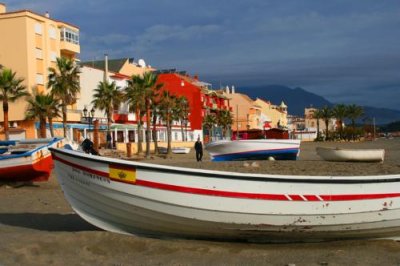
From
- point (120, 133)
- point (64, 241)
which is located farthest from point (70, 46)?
point (64, 241)

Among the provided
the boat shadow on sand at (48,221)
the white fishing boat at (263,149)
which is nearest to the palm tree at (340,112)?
the white fishing boat at (263,149)

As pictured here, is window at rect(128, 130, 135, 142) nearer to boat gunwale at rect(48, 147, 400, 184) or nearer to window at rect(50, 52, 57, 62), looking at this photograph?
window at rect(50, 52, 57, 62)

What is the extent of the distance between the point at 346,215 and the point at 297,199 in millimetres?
911

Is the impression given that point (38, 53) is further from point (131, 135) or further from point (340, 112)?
point (340, 112)

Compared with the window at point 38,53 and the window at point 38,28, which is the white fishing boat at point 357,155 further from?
the window at point 38,28

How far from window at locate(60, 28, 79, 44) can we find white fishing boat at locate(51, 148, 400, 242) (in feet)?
170

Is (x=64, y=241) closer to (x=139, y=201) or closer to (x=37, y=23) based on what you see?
(x=139, y=201)

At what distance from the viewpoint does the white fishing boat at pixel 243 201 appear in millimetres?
8312

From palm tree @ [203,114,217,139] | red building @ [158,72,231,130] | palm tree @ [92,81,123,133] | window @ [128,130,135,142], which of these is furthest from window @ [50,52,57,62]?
palm tree @ [203,114,217,139]

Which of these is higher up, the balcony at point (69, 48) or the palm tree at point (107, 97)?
the balcony at point (69, 48)

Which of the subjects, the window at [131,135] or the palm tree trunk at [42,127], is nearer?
the palm tree trunk at [42,127]

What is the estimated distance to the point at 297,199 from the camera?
8.34m

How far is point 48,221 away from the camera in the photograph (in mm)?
11781

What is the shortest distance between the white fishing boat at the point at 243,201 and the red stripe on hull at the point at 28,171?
1049 cm
